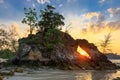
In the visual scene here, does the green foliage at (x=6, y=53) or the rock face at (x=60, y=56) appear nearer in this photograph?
the green foliage at (x=6, y=53)

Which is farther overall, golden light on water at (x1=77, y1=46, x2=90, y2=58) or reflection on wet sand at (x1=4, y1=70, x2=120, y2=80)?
golden light on water at (x1=77, y1=46, x2=90, y2=58)

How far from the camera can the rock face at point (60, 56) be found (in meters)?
70.8

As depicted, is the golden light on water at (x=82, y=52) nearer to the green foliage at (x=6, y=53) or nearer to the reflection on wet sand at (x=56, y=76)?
the green foliage at (x=6, y=53)

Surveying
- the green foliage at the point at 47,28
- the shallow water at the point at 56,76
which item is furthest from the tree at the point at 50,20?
the shallow water at the point at 56,76

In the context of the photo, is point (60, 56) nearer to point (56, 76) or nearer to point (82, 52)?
point (82, 52)

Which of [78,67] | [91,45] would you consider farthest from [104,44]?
[78,67]

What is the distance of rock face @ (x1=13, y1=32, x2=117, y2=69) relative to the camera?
70750 millimetres

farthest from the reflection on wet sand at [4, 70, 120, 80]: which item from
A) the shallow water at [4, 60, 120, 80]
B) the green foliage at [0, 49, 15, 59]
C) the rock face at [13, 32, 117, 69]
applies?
the rock face at [13, 32, 117, 69]

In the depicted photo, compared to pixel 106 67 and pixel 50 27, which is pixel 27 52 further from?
pixel 106 67

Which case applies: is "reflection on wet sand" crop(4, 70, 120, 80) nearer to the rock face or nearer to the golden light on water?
the rock face

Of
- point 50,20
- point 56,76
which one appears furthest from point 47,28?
point 56,76

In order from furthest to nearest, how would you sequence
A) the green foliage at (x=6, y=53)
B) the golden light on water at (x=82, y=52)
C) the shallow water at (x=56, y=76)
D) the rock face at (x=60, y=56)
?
the golden light on water at (x=82, y=52) < the rock face at (x=60, y=56) < the green foliage at (x=6, y=53) < the shallow water at (x=56, y=76)

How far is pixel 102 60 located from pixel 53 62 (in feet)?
60.3

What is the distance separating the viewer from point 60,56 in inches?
2859
